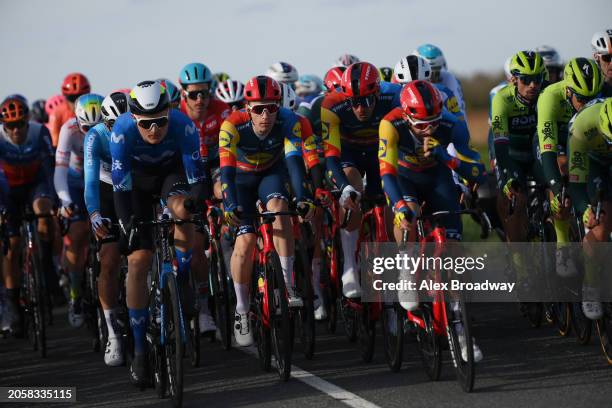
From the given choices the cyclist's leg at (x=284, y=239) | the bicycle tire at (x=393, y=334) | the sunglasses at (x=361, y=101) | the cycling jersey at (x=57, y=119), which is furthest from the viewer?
the cycling jersey at (x=57, y=119)


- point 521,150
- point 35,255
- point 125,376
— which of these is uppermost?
point 521,150

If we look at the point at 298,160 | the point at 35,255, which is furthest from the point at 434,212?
the point at 35,255

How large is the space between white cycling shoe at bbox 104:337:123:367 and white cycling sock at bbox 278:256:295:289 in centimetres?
150

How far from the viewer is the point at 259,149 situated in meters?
9.33

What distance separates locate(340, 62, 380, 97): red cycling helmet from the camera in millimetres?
9648

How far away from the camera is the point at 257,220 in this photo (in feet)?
29.7

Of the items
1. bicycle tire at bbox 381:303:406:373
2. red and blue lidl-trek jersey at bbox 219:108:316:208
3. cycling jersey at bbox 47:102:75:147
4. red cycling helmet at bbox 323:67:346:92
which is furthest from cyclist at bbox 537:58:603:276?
cycling jersey at bbox 47:102:75:147

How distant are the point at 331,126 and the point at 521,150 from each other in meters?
1.94

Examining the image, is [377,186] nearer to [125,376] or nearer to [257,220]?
[257,220]

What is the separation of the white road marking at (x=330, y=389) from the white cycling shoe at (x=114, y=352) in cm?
126

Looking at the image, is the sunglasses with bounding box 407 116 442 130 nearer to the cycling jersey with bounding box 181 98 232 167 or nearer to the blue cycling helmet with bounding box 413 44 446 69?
the cycling jersey with bounding box 181 98 232 167

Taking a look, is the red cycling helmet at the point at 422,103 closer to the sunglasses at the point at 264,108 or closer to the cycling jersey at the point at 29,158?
the sunglasses at the point at 264,108

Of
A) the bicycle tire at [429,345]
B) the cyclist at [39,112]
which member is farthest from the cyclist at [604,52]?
the cyclist at [39,112]

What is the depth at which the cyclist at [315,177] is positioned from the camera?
30.8ft
